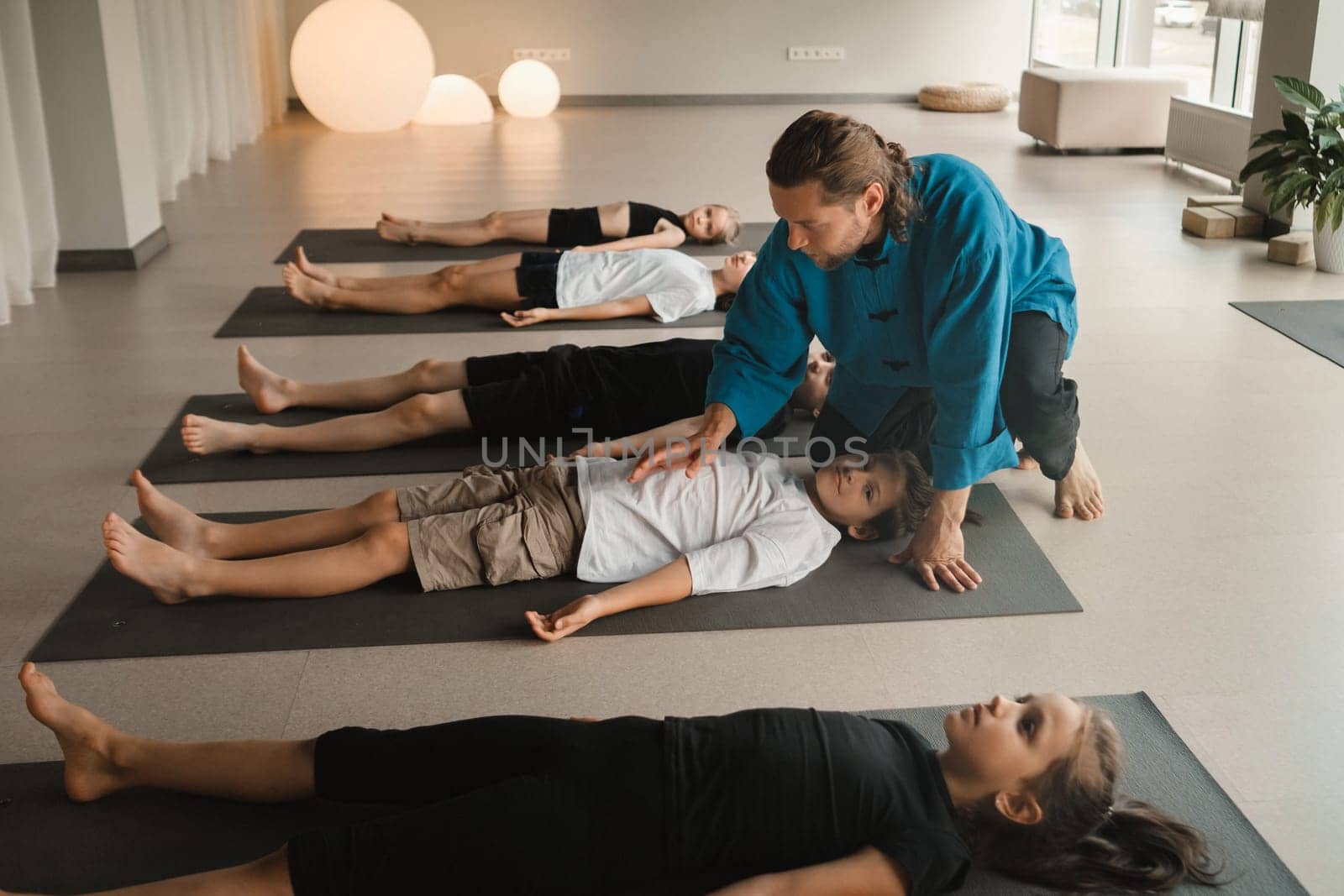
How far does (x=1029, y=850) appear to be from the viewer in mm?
1657

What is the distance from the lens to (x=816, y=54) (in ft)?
31.2

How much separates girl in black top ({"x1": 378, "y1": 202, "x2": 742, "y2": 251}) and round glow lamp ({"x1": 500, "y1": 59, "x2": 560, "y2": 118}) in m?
3.81

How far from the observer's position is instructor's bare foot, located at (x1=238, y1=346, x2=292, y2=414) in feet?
10.6

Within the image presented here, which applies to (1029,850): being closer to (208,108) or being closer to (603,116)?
(208,108)

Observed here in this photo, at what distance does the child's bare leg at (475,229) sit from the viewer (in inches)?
197

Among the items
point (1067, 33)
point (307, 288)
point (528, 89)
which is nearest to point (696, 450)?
point (307, 288)

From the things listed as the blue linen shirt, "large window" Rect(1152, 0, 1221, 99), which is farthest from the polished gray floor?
"large window" Rect(1152, 0, 1221, 99)

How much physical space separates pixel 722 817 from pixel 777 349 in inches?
42.9

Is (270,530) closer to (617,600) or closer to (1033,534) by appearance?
(617,600)

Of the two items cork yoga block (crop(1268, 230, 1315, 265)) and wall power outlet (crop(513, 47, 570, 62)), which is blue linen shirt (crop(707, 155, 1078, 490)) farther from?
wall power outlet (crop(513, 47, 570, 62))

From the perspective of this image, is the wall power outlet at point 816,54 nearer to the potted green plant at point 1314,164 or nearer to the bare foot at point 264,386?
the potted green plant at point 1314,164

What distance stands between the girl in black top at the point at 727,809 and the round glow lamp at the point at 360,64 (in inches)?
261

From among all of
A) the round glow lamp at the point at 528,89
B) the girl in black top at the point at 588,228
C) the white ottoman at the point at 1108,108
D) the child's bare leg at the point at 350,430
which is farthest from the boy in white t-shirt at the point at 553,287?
the round glow lamp at the point at 528,89

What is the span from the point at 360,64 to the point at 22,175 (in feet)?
11.2
